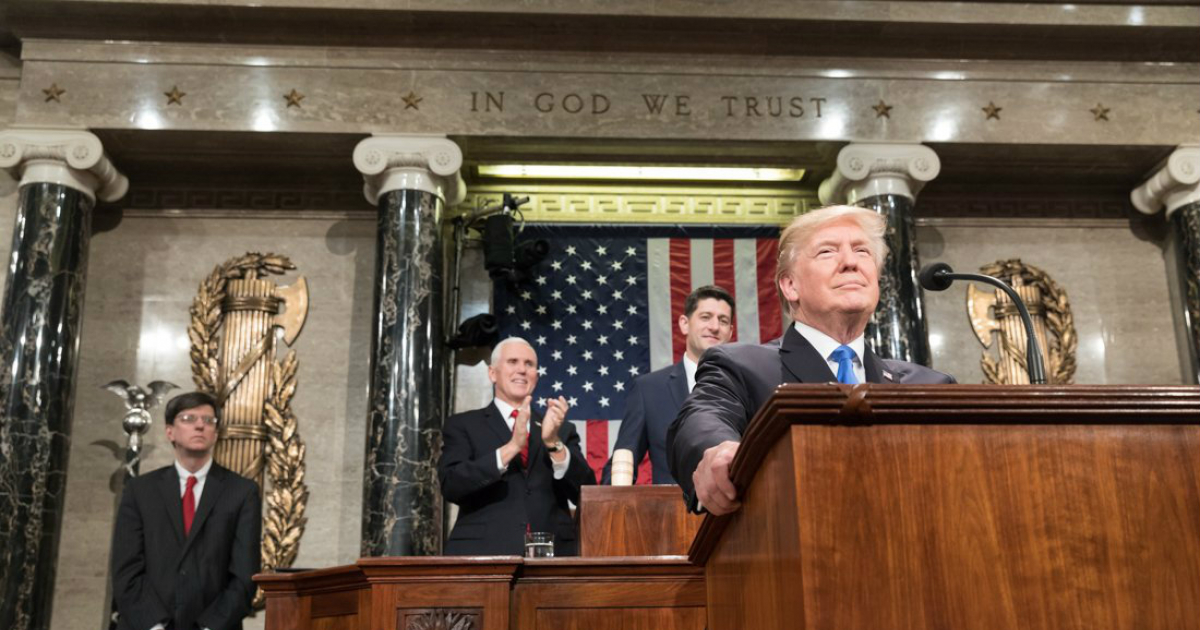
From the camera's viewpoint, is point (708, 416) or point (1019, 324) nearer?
point (708, 416)

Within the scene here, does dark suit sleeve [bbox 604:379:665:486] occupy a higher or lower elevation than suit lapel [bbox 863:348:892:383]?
higher

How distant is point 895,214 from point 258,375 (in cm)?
464

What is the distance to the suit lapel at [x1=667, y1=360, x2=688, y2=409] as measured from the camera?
5.24 metres

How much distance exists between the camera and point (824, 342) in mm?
2602

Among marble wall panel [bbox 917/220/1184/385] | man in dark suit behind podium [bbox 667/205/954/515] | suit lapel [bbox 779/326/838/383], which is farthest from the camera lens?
marble wall panel [bbox 917/220/1184/385]

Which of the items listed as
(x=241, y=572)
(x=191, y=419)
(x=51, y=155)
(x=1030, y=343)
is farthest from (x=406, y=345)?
(x=1030, y=343)

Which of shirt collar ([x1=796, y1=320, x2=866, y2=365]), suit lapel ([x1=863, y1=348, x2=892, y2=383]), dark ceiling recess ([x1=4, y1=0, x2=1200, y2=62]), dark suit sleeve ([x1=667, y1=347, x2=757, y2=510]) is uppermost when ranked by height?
dark ceiling recess ([x1=4, y1=0, x2=1200, y2=62])

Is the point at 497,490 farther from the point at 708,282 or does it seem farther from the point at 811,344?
the point at 708,282

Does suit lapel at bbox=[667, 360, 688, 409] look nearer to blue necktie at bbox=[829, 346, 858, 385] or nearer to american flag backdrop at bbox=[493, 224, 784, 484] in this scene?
blue necktie at bbox=[829, 346, 858, 385]

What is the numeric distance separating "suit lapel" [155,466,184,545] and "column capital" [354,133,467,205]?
8.56 feet

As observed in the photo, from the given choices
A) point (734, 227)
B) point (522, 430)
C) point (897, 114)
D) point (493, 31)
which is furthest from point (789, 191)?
point (522, 430)

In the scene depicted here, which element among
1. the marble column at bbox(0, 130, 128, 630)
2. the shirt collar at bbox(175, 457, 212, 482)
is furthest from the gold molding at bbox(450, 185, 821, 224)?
the shirt collar at bbox(175, 457, 212, 482)

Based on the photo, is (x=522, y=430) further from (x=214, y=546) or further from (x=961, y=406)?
(x=961, y=406)

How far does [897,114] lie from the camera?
325 inches
